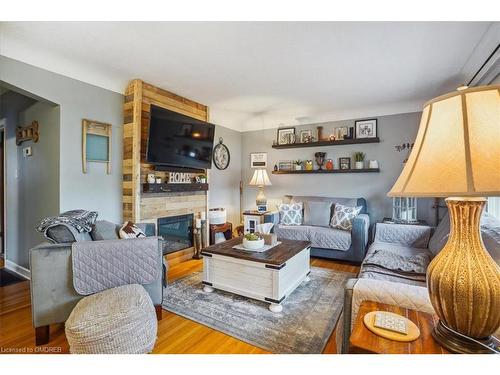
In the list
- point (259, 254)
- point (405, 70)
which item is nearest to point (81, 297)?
point (259, 254)

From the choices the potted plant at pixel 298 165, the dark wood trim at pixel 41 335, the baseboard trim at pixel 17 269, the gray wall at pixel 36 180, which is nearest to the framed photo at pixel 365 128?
the potted plant at pixel 298 165

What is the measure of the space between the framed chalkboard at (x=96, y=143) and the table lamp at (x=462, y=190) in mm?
2907

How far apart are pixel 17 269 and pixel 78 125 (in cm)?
197

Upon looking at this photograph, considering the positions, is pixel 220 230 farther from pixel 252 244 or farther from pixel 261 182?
pixel 252 244

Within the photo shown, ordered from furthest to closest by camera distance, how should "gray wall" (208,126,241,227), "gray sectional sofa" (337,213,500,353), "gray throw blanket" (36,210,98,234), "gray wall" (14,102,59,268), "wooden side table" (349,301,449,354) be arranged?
"gray wall" (208,126,241,227), "gray wall" (14,102,59,268), "gray throw blanket" (36,210,98,234), "gray sectional sofa" (337,213,500,353), "wooden side table" (349,301,449,354)

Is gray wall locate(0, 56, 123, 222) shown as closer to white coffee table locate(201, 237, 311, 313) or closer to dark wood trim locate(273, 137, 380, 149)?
white coffee table locate(201, 237, 311, 313)

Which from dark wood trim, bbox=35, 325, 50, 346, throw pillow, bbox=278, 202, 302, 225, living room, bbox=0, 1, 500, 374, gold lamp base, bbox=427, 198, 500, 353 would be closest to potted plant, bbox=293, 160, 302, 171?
living room, bbox=0, 1, 500, 374

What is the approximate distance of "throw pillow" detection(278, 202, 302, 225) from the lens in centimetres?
385

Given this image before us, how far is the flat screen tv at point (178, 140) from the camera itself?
9.87 ft

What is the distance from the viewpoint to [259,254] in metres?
2.31

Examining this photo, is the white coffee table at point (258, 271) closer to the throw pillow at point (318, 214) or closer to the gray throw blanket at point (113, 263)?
the gray throw blanket at point (113, 263)

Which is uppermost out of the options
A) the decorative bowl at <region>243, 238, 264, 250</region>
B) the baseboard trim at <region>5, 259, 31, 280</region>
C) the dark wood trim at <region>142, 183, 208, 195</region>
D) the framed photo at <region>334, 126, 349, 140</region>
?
the framed photo at <region>334, 126, 349, 140</region>

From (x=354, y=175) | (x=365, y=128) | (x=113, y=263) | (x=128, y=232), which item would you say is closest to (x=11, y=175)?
(x=128, y=232)

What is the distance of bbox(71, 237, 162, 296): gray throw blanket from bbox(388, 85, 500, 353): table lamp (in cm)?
167
